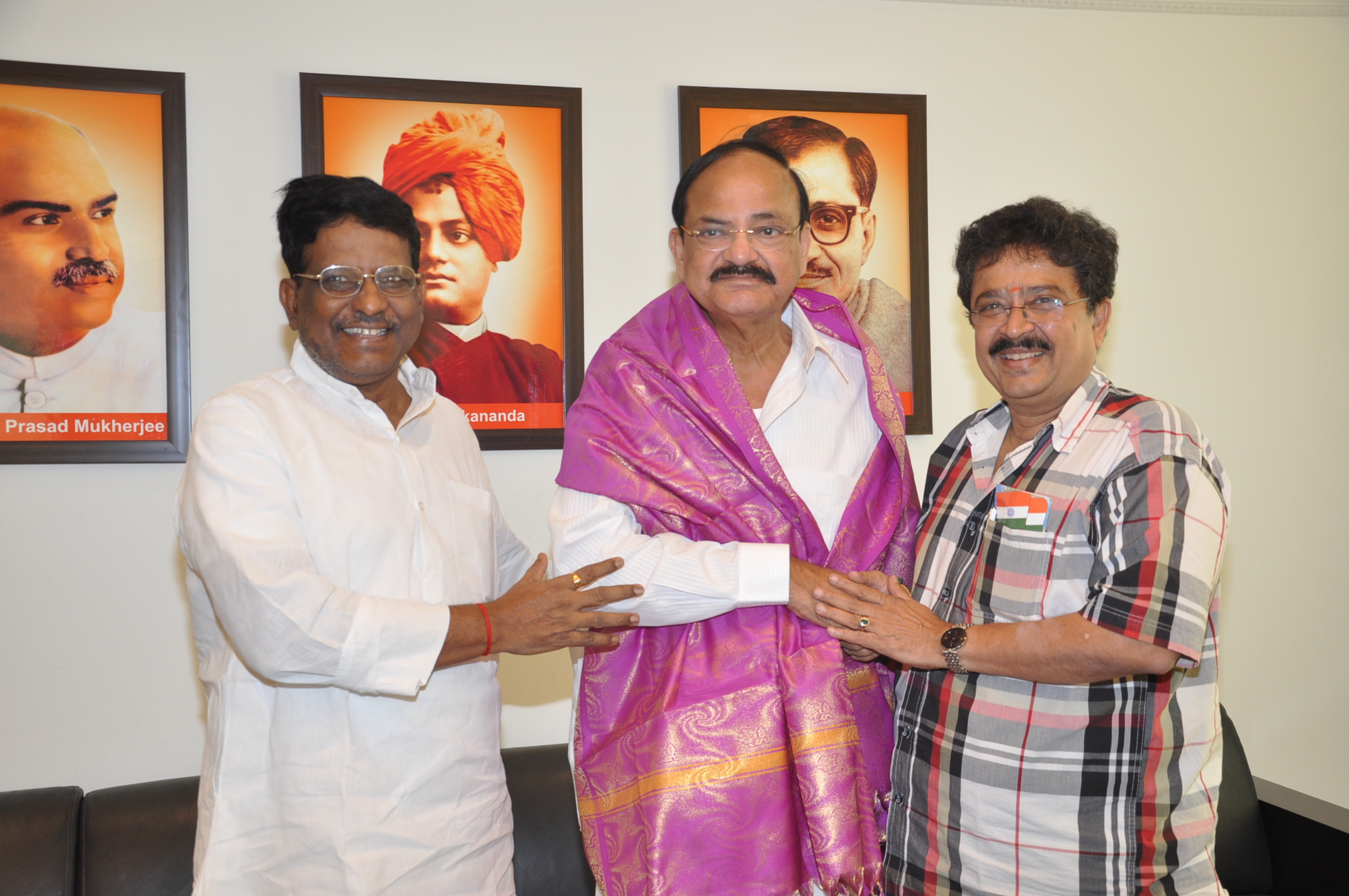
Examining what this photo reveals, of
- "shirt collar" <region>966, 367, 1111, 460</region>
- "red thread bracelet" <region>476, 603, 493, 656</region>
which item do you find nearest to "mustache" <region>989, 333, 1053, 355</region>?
"shirt collar" <region>966, 367, 1111, 460</region>

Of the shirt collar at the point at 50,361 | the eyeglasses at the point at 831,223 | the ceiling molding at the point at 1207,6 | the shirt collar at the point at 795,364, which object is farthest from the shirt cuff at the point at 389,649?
the ceiling molding at the point at 1207,6

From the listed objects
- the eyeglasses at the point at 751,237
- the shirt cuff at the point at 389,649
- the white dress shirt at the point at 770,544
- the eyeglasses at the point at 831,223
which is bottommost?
the shirt cuff at the point at 389,649

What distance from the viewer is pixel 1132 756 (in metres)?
1.64

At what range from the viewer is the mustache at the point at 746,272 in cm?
196

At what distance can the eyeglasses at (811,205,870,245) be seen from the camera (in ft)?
10.3

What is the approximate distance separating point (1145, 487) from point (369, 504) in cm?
146

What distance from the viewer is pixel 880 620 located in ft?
5.91

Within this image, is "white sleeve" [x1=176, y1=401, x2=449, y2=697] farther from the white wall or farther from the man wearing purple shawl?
the white wall

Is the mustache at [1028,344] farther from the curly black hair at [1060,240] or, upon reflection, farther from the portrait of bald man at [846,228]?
the portrait of bald man at [846,228]

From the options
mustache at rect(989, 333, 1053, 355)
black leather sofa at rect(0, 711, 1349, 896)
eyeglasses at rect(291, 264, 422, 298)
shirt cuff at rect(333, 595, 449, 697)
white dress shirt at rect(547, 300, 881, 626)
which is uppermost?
eyeglasses at rect(291, 264, 422, 298)

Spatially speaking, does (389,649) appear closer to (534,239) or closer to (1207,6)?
(534,239)

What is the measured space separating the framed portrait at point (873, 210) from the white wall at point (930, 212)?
89mm

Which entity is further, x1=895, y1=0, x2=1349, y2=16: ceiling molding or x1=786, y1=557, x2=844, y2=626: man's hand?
x1=895, y1=0, x2=1349, y2=16: ceiling molding

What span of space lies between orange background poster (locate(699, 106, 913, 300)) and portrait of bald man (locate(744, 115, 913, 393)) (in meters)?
0.02
